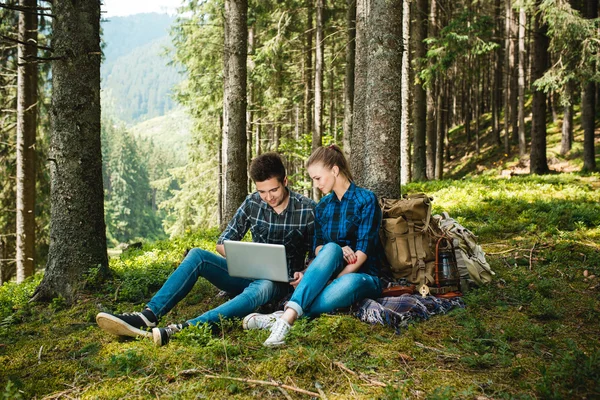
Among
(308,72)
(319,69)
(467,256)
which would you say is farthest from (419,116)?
(467,256)

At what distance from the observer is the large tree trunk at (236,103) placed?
28.1 ft

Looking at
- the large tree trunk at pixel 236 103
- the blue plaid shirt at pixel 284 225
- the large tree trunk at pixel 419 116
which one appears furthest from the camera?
the large tree trunk at pixel 419 116

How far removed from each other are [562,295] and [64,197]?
5647 mm

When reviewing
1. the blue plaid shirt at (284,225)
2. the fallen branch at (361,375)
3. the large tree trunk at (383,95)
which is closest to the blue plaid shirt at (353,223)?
the blue plaid shirt at (284,225)

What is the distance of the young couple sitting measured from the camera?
3.94 m

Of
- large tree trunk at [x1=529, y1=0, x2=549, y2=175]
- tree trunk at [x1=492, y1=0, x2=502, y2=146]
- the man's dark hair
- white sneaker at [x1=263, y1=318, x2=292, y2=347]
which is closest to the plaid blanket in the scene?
white sneaker at [x1=263, y1=318, x2=292, y2=347]

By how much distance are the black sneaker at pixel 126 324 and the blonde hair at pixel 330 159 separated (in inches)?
80.5

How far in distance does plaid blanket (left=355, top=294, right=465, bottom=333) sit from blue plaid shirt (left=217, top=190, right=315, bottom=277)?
0.89 metres

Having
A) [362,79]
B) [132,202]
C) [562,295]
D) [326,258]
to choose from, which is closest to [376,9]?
[362,79]

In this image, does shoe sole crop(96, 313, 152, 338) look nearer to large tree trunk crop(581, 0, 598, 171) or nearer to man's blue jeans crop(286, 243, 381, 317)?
man's blue jeans crop(286, 243, 381, 317)

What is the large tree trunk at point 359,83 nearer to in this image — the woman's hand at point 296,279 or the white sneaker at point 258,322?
the woman's hand at point 296,279

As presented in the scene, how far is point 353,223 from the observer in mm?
4480

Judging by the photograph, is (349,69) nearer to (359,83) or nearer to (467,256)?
(359,83)

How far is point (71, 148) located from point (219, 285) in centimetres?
254
